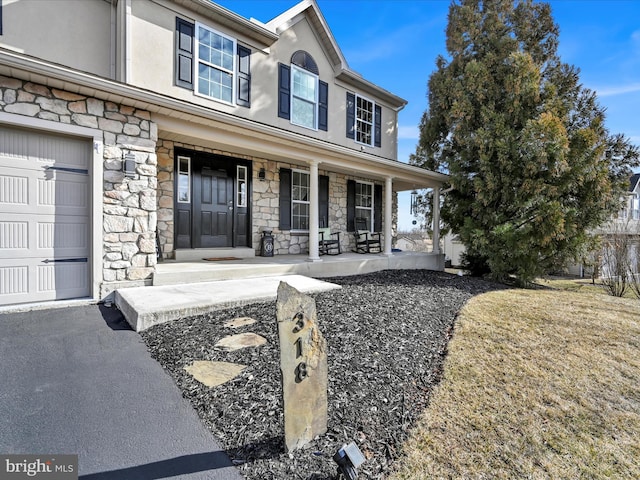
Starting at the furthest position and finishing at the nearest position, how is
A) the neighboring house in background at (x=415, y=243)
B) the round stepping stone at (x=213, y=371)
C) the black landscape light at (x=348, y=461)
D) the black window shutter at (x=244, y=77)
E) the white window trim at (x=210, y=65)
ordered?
the neighboring house in background at (x=415, y=243) < the black window shutter at (x=244, y=77) < the white window trim at (x=210, y=65) < the round stepping stone at (x=213, y=371) < the black landscape light at (x=348, y=461)

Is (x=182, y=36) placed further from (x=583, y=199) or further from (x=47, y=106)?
(x=583, y=199)

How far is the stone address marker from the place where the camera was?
1722 mm

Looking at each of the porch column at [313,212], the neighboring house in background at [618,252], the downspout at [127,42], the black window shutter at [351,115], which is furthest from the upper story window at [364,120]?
the neighboring house in background at [618,252]

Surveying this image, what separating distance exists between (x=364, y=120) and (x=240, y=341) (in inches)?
328

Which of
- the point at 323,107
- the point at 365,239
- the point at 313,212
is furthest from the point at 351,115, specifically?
the point at 313,212

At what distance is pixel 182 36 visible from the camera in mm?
6059

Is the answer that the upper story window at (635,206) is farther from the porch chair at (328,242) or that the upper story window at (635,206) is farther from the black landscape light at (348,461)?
the black landscape light at (348,461)

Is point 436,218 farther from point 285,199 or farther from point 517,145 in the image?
point 285,199

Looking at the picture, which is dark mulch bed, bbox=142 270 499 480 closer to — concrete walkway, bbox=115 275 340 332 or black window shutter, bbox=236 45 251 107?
concrete walkway, bbox=115 275 340 332

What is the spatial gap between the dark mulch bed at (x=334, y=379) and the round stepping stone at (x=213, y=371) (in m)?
0.06

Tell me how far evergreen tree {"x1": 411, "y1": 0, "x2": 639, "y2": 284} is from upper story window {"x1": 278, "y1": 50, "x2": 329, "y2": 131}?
3.60m

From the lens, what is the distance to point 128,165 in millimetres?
4266

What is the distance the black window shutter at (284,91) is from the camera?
24.7 ft

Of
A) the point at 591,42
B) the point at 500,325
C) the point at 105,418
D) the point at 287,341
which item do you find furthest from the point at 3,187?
the point at 591,42
